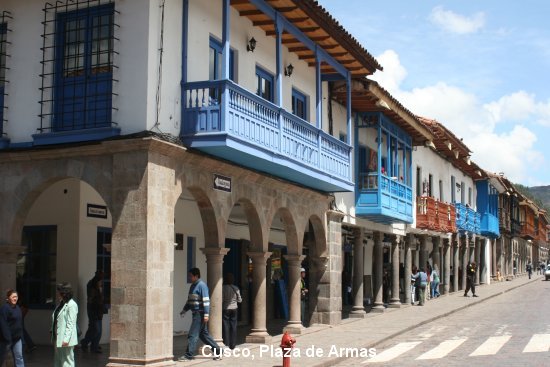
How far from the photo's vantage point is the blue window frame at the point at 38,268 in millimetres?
15531

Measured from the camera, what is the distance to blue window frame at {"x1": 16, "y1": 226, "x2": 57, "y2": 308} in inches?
611

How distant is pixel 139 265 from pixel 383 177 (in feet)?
39.1

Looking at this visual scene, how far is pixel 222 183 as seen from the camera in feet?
46.1

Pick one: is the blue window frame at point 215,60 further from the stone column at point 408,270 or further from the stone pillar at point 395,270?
the stone column at point 408,270

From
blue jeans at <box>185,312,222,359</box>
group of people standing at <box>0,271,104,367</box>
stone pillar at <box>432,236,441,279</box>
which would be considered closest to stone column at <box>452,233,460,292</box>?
stone pillar at <box>432,236,441,279</box>

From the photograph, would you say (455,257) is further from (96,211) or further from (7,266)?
(7,266)

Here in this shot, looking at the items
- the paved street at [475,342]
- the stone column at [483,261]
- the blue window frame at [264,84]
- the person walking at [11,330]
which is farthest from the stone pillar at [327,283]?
the stone column at [483,261]

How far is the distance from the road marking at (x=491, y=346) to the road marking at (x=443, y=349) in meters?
0.52

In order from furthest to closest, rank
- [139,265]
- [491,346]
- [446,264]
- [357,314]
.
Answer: [446,264]
[357,314]
[491,346]
[139,265]

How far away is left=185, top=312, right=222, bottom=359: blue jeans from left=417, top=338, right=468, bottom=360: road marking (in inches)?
157

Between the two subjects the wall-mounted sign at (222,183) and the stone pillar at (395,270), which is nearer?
the wall-mounted sign at (222,183)

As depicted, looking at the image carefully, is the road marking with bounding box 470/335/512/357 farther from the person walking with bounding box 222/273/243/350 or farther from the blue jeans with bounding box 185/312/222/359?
the blue jeans with bounding box 185/312/222/359

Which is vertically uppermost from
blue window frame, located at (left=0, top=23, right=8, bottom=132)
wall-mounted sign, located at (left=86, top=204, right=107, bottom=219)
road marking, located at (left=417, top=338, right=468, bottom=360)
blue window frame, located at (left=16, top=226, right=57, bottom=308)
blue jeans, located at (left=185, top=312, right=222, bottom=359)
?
blue window frame, located at (left=0, top=23, right=8, bottom=132)

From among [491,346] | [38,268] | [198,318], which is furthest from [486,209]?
[198,318]
